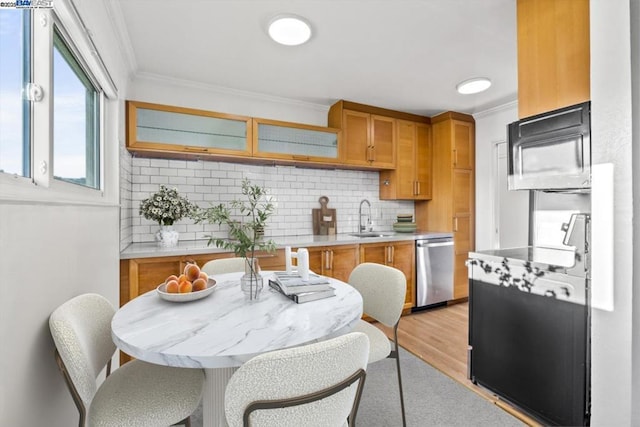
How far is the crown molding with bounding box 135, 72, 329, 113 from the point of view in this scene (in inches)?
112

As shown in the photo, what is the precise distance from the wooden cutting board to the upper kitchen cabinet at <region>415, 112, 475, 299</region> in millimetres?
1497

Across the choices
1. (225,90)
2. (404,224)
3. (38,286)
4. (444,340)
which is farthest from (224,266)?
(404,224)

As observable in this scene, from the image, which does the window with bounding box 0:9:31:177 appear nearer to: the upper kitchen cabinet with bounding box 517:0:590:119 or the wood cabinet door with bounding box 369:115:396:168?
the upper kitchen cabinet with bounding box 517:0:590:119

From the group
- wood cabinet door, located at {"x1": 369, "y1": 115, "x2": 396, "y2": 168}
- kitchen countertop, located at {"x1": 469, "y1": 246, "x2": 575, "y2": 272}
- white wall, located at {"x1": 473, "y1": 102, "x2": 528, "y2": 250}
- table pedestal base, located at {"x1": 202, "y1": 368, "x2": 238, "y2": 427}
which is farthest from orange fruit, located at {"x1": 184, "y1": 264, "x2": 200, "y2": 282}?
white wall, located at {"x1": 473, "y1": 102, "x2": 528, "y2": 250}

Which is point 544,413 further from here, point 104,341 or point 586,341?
point 104,341

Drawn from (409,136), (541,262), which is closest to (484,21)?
(541,262)

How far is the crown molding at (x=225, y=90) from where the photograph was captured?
284cm

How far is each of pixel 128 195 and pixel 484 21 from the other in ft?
10.5

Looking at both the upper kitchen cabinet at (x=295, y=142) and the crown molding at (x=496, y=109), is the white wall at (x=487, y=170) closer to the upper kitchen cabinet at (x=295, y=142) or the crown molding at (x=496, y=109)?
the crown molding at (x=496, y=109)

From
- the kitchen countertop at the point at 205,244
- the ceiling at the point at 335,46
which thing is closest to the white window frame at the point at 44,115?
the ceiling at the point at 335,46

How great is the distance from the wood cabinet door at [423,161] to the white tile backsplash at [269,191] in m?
0.35

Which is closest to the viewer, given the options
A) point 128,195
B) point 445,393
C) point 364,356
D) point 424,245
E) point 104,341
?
point 364,356

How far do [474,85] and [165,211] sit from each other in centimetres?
325

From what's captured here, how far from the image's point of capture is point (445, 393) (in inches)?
78.7
